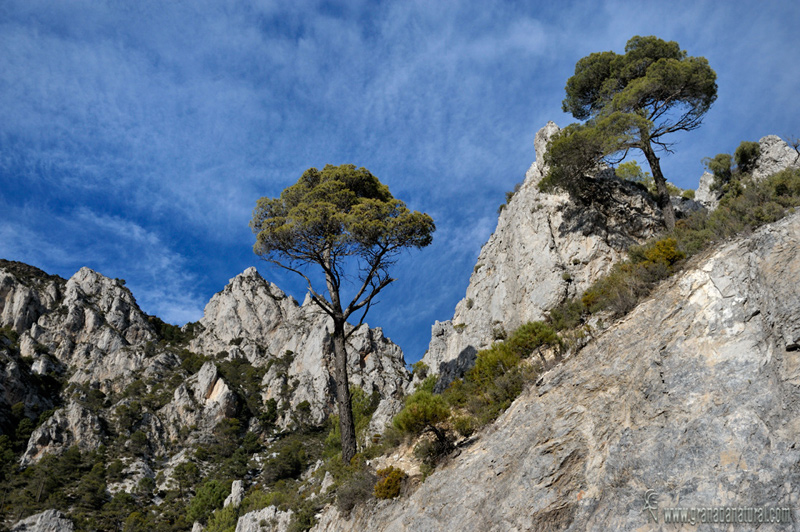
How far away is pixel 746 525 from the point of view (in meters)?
5.80

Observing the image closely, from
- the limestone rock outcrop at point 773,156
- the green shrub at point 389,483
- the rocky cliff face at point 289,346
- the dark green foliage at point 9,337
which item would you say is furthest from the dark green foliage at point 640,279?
the dark green foliage at point 9,337

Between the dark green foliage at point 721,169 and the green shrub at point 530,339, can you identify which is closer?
the green shrub at point 530,339

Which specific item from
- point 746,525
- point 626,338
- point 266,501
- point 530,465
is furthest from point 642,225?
point 266,501

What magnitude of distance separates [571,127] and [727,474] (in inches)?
694

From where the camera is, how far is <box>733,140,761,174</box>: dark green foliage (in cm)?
2292

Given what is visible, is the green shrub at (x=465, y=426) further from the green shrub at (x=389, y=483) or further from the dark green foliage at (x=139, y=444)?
the dark green foliage at (x=139, y=444)

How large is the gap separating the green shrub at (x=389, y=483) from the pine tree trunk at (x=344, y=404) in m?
3.09

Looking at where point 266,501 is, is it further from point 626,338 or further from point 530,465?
point 626,338

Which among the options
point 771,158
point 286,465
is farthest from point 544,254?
point 286,465

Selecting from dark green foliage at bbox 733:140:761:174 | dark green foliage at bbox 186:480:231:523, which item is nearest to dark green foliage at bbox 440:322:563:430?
dark green foliage at bbox 733:140:761:174

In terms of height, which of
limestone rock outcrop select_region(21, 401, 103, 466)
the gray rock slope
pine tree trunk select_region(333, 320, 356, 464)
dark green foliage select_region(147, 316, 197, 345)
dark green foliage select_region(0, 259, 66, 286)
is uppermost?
dark green foliage select_region(0, 259, 66, 286)

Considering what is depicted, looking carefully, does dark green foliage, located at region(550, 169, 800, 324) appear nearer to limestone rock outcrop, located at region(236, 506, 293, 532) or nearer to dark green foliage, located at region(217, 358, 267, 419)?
limestone rock outcrop, located at region(236, 506, 293, 532)
